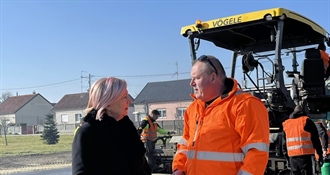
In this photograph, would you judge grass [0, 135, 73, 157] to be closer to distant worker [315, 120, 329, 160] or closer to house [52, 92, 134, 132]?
distant worker [315, 120, 329, 160]

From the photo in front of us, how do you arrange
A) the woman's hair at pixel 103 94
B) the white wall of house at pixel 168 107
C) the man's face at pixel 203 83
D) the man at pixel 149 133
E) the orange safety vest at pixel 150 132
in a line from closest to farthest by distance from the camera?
the woman's hair at pixel 103 94 < the man's face at pixel 203 83 < the man at pixel 149 133 < the orange safety vest at pixel 150 132 < the white wall of house at pixel 168 107

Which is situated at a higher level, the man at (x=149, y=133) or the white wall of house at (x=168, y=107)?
the white wall of house at (x=168, y=107)

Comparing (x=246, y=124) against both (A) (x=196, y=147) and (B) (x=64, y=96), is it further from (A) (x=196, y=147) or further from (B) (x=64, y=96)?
(B) (x=64, y=96)

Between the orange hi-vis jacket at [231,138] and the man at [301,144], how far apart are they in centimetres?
370

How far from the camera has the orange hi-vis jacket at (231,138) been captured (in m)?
3.12

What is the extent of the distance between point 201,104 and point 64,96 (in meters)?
75.8

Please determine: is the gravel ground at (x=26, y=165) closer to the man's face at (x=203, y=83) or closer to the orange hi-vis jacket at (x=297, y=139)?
the orange hi-vis jacket at (x=297, y=139)

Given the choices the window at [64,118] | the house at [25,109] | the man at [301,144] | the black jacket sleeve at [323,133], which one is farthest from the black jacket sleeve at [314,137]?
the house at [25,109]

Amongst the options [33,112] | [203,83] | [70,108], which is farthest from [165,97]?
[203,83]

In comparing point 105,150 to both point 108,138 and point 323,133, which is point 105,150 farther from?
point 323,133

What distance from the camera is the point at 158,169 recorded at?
10508 millimetres

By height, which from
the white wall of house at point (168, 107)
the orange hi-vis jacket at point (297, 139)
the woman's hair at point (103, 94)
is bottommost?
the orange hi-vis jacket at point (297, 139)

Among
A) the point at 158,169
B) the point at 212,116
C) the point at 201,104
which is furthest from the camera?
the point at 158,169

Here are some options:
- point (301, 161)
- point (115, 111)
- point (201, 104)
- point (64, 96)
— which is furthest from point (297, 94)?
point (64, 96)
